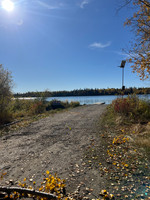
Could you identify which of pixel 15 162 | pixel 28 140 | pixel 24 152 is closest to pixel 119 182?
pixel 15 162

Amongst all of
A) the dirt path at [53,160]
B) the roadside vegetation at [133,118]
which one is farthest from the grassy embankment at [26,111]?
the roadside vegetation at [133,118]

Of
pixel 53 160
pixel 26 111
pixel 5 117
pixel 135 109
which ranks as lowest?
pixel 53 160

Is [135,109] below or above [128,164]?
above

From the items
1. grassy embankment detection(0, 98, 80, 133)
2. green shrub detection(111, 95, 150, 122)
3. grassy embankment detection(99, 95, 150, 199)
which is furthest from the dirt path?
grassy embankment detection(0, 98, 80, 133)

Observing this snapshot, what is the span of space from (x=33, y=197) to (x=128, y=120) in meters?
6.69

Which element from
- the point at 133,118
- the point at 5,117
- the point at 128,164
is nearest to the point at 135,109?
the point at 133,118

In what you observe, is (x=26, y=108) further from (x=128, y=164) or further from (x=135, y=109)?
(x=128, y=164)

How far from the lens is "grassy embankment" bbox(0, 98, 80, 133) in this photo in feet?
35.1

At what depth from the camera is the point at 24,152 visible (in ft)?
16.2

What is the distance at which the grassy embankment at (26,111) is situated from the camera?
35.1 feet

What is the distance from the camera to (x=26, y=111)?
54.1ft

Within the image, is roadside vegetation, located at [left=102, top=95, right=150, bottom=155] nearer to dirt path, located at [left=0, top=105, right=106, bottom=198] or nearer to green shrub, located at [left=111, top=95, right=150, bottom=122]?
green shrub, located at [left=111, top=95, right=150, bottom=122]

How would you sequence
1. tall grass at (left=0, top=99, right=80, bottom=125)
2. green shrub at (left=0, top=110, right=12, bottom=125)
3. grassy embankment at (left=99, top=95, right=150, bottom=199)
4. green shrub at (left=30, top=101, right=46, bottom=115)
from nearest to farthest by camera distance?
grassy embankment at (left=99, top=95, right=150, bottom=199), green shrub at (left=0, top=110, right=12, bottom=125), tall grass at (left=0, top=99, right=80, bottom=125), green shrub at (left=30, top=101, right=46, bottom=115)

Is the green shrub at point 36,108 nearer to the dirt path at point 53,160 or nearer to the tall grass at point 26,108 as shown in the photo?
the tall grass at point 26,108
